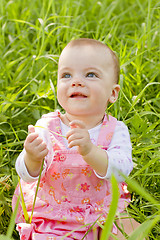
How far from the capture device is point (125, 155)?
1.78 meters

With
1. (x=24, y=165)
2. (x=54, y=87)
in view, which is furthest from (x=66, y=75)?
(x=54, y=87)

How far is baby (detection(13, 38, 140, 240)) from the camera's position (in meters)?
1.72

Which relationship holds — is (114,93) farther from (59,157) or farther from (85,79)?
(59,157)

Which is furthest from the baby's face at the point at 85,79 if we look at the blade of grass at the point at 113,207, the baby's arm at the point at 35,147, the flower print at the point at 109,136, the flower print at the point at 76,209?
the blade of grass at the point at 113,207

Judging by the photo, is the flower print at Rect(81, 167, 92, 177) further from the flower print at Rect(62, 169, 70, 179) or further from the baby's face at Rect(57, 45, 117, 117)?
the baby's face at Rect(57, 45, 117, 117)

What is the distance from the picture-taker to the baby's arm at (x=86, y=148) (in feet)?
5.23

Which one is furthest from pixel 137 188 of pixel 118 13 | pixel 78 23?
pixel 118 13

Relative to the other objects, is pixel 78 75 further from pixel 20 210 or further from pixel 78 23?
pixel 78 23

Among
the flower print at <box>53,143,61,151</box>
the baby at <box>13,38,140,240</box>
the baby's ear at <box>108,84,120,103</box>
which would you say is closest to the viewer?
the baby at <box>13,38,140,240</box>

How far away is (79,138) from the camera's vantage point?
160cm

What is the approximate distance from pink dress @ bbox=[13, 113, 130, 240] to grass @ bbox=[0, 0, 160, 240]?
15 cm

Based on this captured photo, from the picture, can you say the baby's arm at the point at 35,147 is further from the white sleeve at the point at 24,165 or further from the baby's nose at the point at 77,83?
the baby's nose at the point at 77,83

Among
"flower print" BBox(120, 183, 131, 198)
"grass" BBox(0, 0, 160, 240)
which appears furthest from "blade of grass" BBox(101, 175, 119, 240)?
"flower print" BBox(120, 183, 131, 198)

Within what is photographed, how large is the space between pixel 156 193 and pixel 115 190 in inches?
37.7
